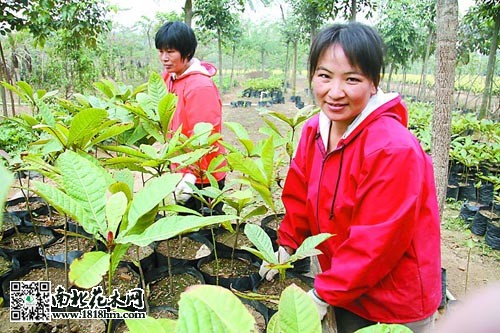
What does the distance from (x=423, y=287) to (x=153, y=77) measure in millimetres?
1178

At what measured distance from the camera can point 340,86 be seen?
1124mm

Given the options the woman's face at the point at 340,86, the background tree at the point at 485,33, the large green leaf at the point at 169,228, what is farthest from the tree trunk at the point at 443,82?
the background tree at the point at 485,33

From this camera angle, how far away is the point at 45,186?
2.54 feet

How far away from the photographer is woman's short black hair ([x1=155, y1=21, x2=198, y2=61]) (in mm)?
2031

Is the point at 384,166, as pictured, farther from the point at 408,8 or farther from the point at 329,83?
the point at 408,8

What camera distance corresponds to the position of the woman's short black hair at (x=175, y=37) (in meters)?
2.03

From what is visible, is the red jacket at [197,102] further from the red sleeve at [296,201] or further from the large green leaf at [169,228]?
the large green leaf at [169,228]

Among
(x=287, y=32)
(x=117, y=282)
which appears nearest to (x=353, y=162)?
(x=117, y=282)

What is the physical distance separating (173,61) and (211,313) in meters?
1.83

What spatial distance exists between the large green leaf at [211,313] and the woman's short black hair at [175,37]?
5.69 feet

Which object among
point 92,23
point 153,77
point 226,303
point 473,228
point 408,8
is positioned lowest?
point 473,228

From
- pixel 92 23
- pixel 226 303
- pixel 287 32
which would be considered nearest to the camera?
pixel 226 303

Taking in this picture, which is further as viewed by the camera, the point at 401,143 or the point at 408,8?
the point at 408,8

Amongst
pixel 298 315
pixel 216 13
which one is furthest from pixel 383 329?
pixel 216 13
